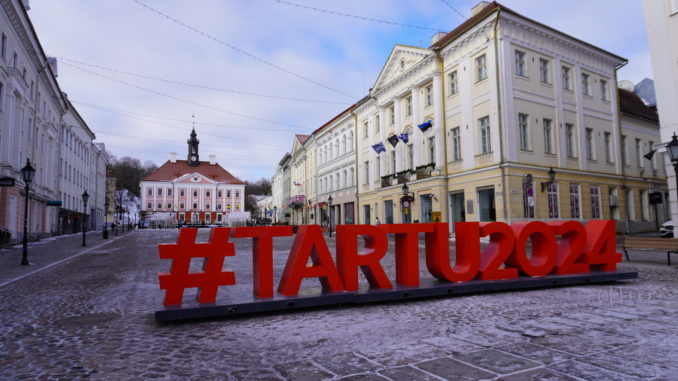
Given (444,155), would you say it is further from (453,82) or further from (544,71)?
(544,71)

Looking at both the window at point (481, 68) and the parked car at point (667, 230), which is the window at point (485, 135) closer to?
the window at point (481, 68)

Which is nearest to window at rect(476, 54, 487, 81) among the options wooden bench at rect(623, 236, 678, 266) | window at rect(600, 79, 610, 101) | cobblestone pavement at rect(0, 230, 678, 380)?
window at rect(600, 79, 610, 101)

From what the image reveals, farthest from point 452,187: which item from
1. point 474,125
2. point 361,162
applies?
point 361,162

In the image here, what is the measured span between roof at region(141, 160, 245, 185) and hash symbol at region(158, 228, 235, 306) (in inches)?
3772

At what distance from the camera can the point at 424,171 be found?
2761 centimetres

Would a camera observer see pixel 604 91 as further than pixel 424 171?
No

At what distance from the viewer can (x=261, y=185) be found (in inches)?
5172

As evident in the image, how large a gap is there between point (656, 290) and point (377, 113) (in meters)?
29.1

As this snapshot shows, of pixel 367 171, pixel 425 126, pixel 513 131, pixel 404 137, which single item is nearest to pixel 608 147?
pixel 513 131

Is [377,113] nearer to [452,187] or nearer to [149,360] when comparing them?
[452,187]

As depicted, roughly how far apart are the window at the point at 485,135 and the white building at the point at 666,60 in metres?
7.77

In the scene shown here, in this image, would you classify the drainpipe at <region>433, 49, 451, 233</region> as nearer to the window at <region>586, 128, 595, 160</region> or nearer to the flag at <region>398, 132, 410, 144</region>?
the flag at <region>398, 132, 410, 144</region>

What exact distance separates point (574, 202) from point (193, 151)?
290 feet

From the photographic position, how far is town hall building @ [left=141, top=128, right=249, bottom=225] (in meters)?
93.7
